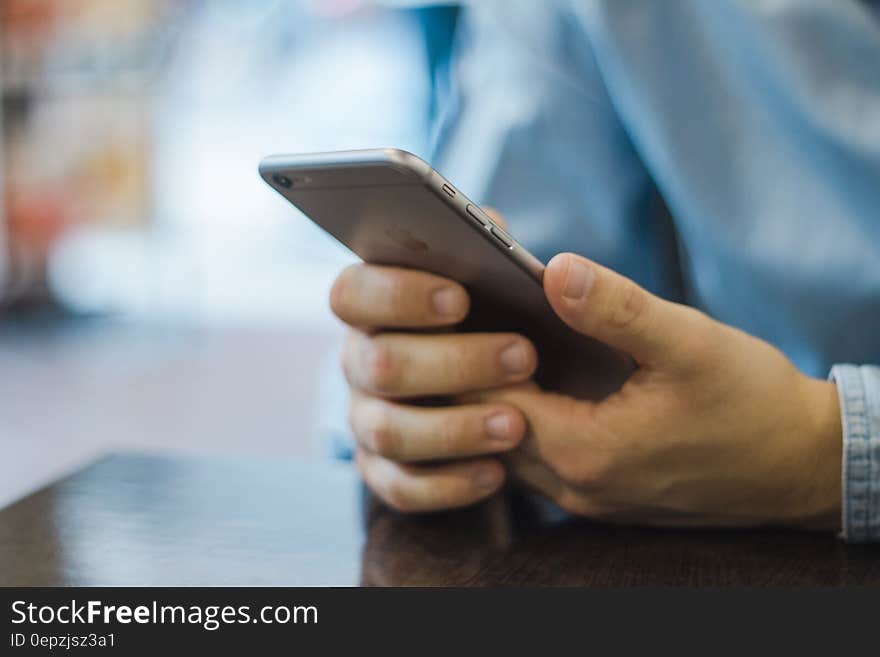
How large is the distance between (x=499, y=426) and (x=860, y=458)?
0.15 metres

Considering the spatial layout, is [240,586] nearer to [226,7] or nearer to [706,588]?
[706,588]

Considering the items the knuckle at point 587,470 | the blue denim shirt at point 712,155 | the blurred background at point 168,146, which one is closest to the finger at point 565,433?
the knuckle at point 587,470

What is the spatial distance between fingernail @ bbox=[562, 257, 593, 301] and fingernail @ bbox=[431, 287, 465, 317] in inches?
2.4

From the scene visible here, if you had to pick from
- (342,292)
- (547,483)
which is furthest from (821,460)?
(342,292)

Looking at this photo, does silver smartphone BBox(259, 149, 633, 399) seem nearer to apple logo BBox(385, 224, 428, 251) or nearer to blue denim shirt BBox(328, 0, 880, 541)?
apple logo BBox(385, 224, 428, 251)

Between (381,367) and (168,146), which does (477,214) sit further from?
(168,146)

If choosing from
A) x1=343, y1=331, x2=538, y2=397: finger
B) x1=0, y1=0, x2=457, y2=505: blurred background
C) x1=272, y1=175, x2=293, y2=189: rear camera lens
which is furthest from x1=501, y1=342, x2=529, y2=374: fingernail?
x1=0, y1=0, x2=457, y2=505: blurred background

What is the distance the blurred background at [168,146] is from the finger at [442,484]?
230 cm

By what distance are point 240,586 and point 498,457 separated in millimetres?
140

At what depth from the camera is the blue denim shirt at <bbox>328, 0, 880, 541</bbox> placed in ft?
1.51

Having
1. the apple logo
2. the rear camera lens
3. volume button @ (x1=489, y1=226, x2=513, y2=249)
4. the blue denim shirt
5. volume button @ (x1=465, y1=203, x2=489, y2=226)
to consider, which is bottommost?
volume button @ (x1=489, y1=226, x2=513, y2=249)

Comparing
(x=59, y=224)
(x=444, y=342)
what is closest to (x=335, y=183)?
(x=444, y=342)

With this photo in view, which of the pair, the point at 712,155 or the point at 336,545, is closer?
the point at 336,545

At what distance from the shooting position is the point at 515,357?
1.26ft
